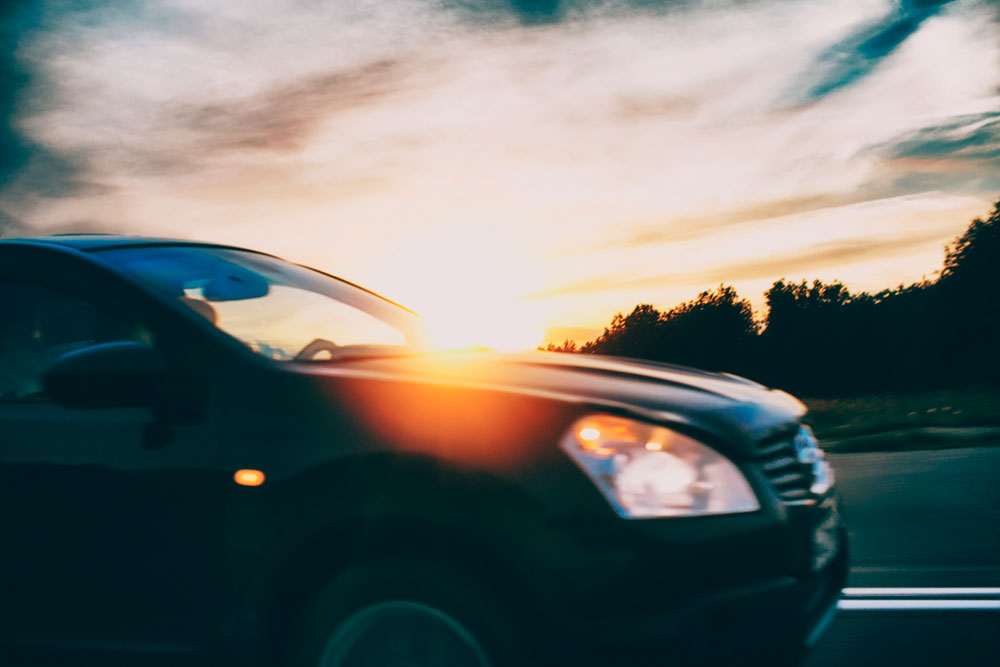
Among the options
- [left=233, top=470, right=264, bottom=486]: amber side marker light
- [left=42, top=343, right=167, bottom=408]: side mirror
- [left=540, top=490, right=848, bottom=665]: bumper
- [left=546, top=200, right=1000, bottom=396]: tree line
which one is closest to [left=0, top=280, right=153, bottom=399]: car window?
[left=42, top=343, right=167, bottom=408]: side mirror

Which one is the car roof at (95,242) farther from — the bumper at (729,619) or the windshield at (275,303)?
the bumper at (729,619)

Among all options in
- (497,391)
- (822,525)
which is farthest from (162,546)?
(822,525)

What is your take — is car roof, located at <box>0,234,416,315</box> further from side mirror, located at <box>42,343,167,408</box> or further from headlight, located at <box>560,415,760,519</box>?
headlight, located at <box>560,415,760,519</box>

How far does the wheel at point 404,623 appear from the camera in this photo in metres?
2.27

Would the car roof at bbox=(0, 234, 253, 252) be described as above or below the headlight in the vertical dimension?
above

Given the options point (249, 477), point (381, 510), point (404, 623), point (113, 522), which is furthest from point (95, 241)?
point (404, 623)

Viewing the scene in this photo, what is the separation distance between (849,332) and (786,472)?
82772 mm

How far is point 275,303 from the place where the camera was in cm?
343

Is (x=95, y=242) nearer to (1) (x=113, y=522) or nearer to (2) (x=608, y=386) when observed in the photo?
(1) (x=113, y=522)

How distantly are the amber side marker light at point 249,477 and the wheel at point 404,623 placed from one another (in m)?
0.31

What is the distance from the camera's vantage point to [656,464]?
233 centimetres

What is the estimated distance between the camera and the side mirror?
8.30 ft

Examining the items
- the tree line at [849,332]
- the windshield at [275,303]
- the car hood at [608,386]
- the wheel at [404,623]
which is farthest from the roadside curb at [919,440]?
the tree line at [849,332]

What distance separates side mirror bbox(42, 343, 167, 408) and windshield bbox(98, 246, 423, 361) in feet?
0.78
